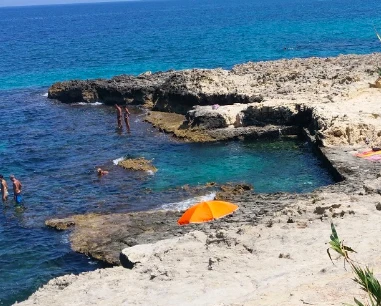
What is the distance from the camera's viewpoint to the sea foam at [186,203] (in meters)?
25.1

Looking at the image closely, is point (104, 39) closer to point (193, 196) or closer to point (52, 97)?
point (52, 97)

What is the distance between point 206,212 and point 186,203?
4335 mm

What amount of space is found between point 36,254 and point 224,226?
301 inches

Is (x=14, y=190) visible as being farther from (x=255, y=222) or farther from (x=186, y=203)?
(x=255, y=222)

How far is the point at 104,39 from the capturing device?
393 feet

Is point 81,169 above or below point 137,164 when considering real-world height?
below

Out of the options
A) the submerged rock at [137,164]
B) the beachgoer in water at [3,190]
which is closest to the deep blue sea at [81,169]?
the beachgoer in water at [3,190]

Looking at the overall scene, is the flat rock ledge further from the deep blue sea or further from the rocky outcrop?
the deep blue sea

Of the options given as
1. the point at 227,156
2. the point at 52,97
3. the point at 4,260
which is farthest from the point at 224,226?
the point at 52,97

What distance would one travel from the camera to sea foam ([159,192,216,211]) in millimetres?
25109

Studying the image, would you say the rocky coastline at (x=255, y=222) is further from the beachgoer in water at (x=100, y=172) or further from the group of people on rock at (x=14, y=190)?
the beachgoer in water at (x=100, y=172)

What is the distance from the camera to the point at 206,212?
2122cm

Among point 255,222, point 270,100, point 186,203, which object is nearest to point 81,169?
point 186,203

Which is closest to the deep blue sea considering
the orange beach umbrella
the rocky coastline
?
the rocky coastline
